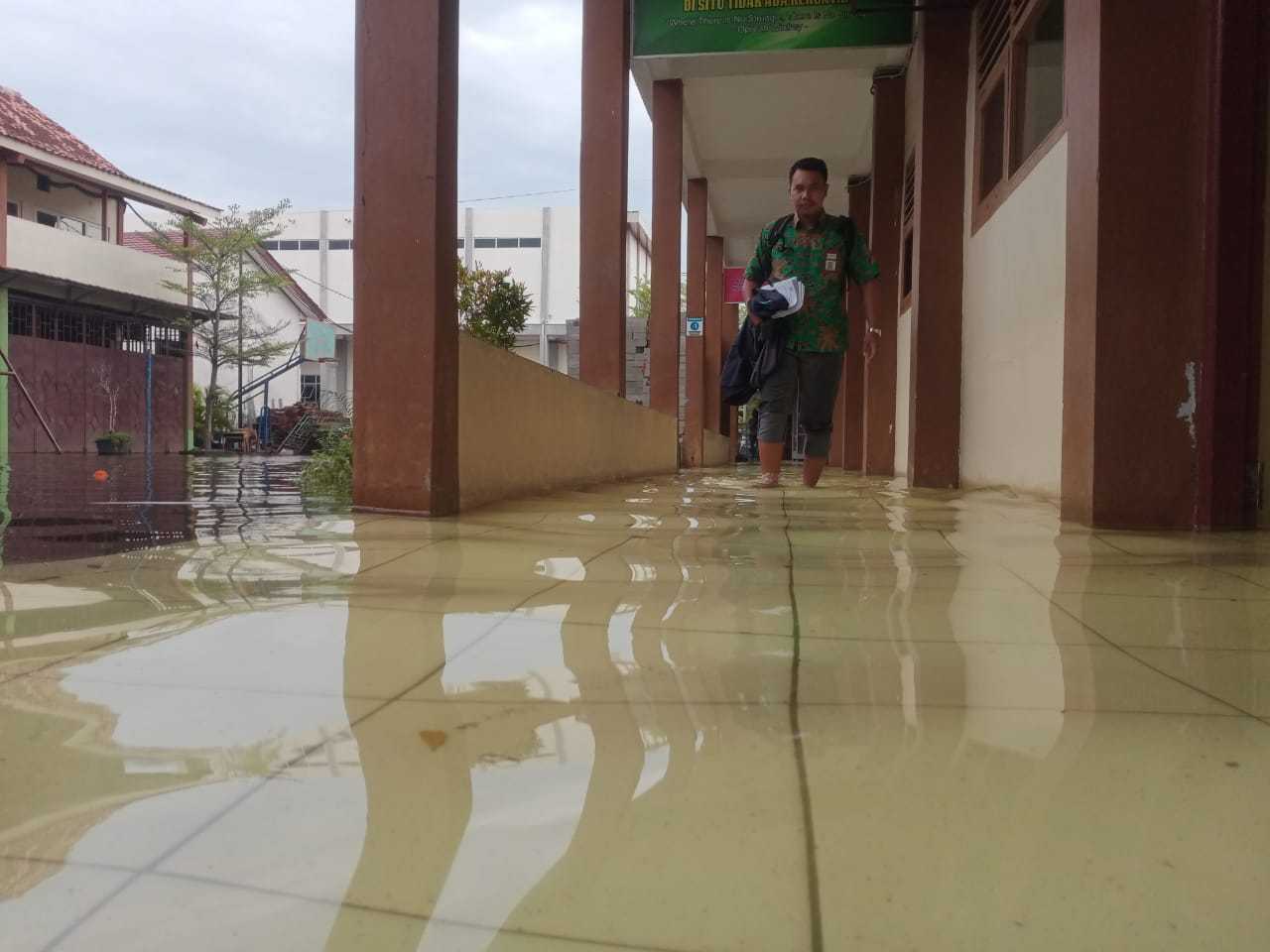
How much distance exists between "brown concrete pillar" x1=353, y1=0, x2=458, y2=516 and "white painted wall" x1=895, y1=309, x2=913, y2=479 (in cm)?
563

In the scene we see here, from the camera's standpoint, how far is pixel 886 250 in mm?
8406

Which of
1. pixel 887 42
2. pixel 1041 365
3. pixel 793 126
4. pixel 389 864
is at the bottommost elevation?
pixel 389 864

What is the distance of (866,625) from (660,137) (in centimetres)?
838

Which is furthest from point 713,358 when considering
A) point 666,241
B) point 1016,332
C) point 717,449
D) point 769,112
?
point 1016,332

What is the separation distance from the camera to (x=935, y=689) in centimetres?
106

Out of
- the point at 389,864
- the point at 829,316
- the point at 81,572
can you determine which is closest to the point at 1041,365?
the point at 829,316

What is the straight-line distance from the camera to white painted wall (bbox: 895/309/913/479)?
7.83 m

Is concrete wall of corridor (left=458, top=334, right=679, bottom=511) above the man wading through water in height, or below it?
below

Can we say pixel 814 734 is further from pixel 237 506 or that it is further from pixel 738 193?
pixel 738 193

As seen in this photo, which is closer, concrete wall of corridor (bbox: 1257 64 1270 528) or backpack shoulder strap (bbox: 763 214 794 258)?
concrete wall of corridor (bbox: 1257 64 1270 528)

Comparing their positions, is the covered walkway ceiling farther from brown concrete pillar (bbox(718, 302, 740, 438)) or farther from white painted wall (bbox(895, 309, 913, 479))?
brown concrete pillar (bbox(718, 302, 740, 438))

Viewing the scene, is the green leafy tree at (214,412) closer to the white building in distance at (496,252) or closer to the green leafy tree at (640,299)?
the green leafy tree at (640,299)

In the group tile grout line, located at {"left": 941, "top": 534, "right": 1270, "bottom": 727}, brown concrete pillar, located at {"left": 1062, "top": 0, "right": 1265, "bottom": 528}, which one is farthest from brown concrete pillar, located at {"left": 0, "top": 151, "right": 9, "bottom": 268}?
tile grout line, located at {"left": 941, "top": 534, "right": 1270, "bottom": 727}

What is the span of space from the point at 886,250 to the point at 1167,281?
602cm
